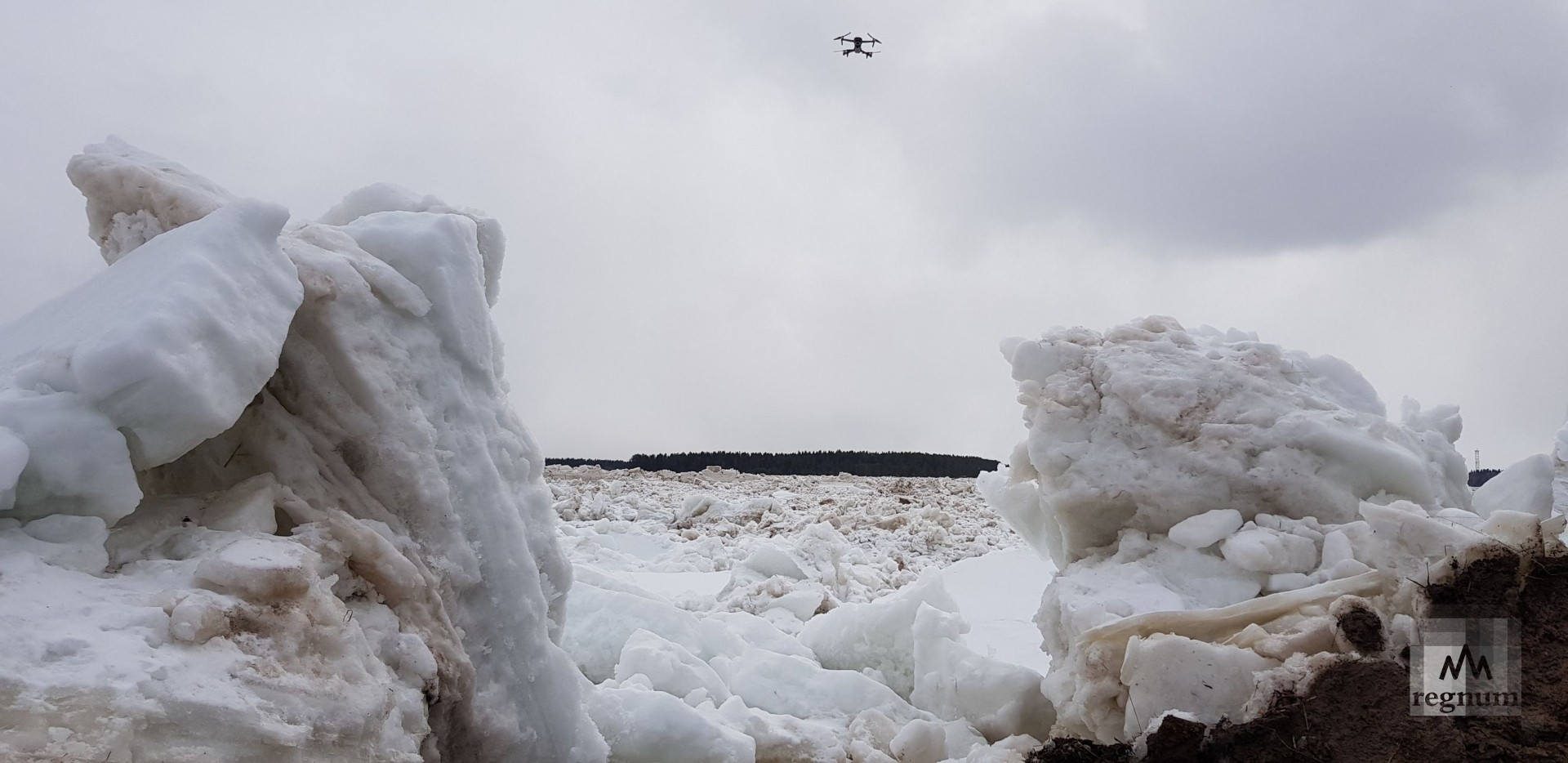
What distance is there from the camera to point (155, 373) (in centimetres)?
210

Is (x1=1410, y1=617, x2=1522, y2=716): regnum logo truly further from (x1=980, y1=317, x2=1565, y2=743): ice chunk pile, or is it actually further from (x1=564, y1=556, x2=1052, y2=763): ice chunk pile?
(x1=564, y1=556, x2=1052, y2=763): ice chunk pile

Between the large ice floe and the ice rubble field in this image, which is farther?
the ice rubble field

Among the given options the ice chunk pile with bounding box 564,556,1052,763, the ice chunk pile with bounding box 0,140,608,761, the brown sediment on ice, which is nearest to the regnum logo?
the brown sediment on ice

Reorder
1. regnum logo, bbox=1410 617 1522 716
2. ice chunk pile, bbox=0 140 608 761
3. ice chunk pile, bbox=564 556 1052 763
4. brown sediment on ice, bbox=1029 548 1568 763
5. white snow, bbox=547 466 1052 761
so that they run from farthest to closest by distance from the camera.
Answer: white snow, bbox=547 466 1052 761 < ice chunk pile, bbox=564 556 1052 763 < regnum logo, bbox=1410 617 1522 716 < brown sediment on ice, bbox=1029 548 1568 763 < ice chunk pile, bbox=0 140 608 761

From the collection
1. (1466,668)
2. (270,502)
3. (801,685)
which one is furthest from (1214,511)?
(270,502)

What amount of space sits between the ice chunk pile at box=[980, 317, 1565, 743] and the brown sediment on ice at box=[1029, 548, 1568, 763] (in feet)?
0.27

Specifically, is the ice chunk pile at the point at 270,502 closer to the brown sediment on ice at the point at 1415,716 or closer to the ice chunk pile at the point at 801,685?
the ice chunk pile at the point at 801,685

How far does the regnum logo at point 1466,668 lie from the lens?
112 inches

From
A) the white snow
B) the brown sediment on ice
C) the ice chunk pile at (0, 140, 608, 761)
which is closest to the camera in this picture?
the ice chunk pile at (0, 140, 608, 761)

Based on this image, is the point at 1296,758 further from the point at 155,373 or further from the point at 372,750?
the point at 155,373

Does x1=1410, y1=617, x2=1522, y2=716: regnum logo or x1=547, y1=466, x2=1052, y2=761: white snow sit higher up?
x1=1410, y1=617, x2=1522, y2=716: regnum logo

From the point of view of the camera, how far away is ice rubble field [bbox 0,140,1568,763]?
202cm

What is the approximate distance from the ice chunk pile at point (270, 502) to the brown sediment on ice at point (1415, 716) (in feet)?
7.13

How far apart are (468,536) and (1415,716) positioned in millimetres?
3108
